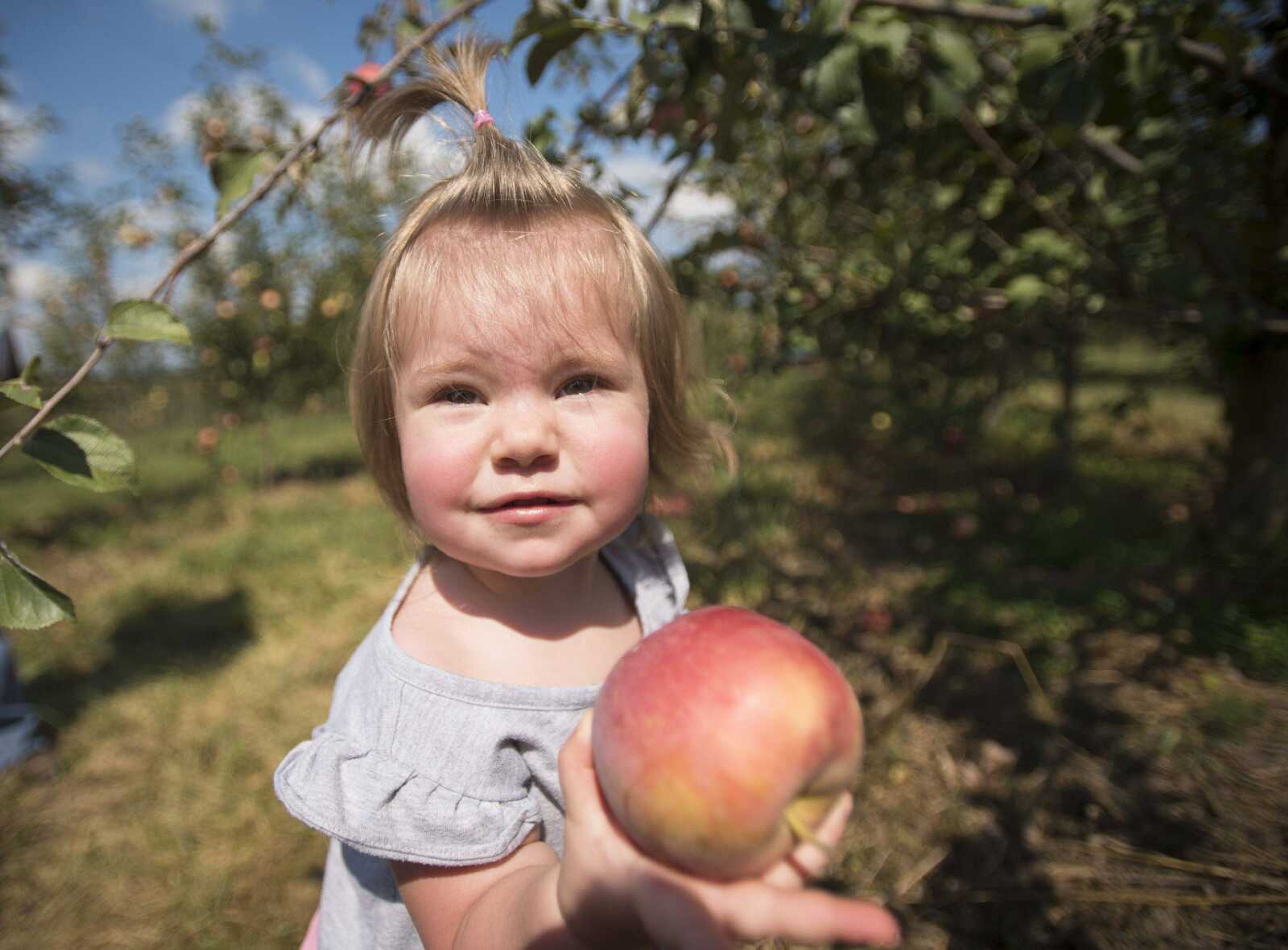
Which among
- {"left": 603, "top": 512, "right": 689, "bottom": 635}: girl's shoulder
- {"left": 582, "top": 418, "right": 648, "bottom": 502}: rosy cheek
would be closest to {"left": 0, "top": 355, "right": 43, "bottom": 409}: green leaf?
{"left": 582, "top": 418, "right": 648, "bottom": 502}: rosy cheek

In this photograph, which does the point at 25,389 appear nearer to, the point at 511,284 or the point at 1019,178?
the point at 511,284

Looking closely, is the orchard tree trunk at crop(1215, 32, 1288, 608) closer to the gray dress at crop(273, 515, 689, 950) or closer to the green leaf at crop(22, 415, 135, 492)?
the gray dress at crop(273, 515, 689, 950)

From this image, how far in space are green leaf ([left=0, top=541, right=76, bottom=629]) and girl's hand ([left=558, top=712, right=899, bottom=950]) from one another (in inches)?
21.5

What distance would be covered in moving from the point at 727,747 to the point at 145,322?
30.7 inches

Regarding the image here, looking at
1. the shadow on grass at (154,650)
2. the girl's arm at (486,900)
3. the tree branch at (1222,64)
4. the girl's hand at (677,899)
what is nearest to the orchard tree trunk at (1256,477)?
the tree branch at (1222,64)

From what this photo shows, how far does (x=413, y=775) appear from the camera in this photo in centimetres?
77

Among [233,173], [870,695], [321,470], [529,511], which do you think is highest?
[233,173]

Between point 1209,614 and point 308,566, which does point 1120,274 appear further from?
point 308,566

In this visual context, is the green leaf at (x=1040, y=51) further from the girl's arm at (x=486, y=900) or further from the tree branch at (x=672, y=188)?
the girl's arm at (x=486, y=900)

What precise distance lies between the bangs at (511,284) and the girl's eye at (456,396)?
0.06 m

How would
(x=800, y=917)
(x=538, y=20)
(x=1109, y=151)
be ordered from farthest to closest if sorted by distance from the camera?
(x=1109, y=151)
(x=538, y=20)
(x=800, y=917)

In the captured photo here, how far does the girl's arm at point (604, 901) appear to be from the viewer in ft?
1.81

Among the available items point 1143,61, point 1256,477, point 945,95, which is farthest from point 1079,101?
point 1256,477

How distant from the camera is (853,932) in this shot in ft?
1.72
